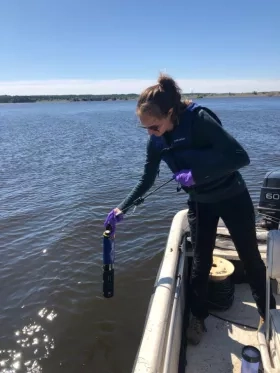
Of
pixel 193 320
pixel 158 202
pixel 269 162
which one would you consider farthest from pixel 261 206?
pixel 269 162

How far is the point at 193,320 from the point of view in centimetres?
350

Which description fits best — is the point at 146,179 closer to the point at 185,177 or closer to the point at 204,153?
the point at 185,177

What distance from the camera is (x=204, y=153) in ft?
8.64

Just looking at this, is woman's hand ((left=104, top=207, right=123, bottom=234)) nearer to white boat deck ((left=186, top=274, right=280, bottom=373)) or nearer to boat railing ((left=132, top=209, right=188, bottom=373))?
boat railing ((left=132, top=209, right=188, bottom=373))

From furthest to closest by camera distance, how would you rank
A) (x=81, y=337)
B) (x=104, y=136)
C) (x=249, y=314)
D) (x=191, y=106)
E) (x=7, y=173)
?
1. (x=104, y=136)
2. (x=7, y=173)
3. (x=81, y=337)
4. (x=249, y=314)
5. (x=191, y=106)

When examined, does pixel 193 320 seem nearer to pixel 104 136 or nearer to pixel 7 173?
pixel 7 173

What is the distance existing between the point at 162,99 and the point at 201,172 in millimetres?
592

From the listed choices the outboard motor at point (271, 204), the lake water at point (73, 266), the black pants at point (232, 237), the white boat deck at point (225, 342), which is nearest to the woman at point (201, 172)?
the black pants at point (232, 237)

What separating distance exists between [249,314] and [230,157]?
214 cm

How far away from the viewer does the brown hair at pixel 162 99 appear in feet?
8.64

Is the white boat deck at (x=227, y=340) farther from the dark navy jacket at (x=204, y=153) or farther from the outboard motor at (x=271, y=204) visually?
the dark navy jacket at (x=204, y=153)

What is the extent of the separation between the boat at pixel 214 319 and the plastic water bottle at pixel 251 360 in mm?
25

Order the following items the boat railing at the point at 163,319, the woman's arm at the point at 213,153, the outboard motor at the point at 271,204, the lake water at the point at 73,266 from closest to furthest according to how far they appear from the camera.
→ 1. the boat railing at the point at 163,319
2. the woman's arm at the point at 213,153
3. the outboard motor at the point at 271,204
4. the lake water at the point at 73,266

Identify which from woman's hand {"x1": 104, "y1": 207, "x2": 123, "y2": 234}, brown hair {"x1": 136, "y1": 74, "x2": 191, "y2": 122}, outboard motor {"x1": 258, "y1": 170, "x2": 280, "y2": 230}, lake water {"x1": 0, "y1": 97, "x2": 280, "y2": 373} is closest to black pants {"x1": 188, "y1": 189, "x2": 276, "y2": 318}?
woman's hand {"x1": 104, "y1": 207, "x2": 123, "y2": 234}
